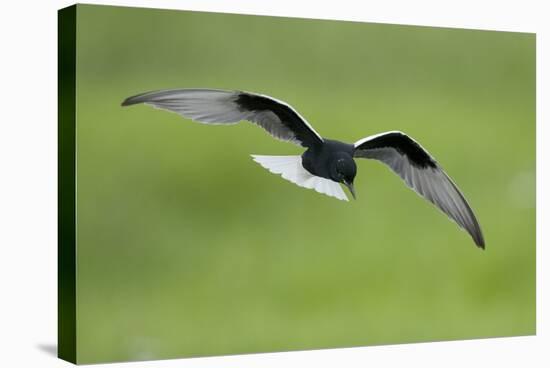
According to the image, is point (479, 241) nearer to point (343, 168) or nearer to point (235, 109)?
point (343, 168)

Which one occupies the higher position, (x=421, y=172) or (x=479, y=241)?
(x=421, y=172)

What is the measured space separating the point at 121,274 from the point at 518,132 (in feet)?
8.38

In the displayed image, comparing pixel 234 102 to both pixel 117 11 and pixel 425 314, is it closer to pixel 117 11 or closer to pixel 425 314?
pixel 117 11

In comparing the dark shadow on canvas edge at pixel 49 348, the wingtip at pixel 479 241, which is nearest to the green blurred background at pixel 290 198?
the wingtip at pixel 479 241

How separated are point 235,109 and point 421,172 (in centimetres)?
120

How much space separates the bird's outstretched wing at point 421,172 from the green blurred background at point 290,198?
0.07 metres

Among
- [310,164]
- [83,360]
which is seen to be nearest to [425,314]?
[310,164]

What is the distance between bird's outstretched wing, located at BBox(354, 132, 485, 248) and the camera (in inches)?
241

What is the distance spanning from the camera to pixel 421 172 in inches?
247

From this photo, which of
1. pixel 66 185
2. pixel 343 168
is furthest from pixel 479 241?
pixel 66 185

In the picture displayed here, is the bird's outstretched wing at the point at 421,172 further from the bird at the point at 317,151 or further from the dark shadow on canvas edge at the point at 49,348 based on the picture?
the dark shadow on canvas edge at the point at 49,348

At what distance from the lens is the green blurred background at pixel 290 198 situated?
18.2 feet

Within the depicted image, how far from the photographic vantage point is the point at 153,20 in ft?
18.5

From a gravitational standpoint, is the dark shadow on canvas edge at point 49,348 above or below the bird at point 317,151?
below
